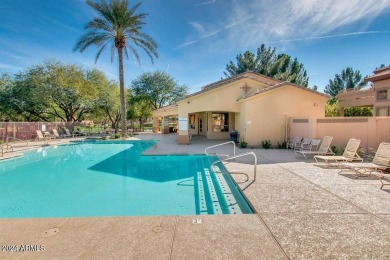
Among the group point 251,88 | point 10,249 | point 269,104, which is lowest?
point 10,249

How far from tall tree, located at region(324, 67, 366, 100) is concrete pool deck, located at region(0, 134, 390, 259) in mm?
65767

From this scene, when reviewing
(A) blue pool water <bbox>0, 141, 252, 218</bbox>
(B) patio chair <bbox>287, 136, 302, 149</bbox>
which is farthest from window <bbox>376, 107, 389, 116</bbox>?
(A) blue pool water <bbox>0, 141, 252, 218</bbox>

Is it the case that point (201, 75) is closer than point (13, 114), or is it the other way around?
point (13, 114)

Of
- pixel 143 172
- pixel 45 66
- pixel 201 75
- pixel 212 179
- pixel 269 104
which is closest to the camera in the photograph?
pixel 212 179

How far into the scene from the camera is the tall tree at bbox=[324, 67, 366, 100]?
58.6 metres

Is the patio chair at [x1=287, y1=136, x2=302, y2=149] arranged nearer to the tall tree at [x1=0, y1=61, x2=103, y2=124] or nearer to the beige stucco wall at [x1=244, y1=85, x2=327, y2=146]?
the beige stucco wall at [x1=244, y1=85, x2=327, y2=146]

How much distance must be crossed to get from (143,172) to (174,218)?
20.2 ft

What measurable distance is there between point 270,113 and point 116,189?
12.7 metres

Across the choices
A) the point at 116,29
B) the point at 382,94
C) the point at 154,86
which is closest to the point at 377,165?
the point at 382,94

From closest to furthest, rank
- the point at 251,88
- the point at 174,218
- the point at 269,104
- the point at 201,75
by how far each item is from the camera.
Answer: the point at 174,218, the point at 269,104, the point at 251,88, the point at 201,75

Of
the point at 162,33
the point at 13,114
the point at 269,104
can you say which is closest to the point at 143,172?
the point at 269,104

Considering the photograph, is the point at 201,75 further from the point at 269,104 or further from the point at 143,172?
the point at 143,172

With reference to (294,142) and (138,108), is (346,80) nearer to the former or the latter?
(138,108)

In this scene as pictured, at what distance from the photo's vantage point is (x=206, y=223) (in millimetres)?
4109
